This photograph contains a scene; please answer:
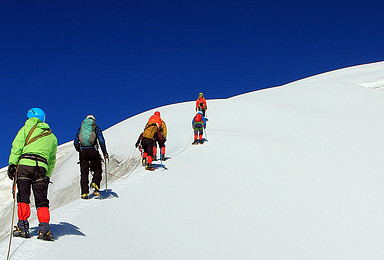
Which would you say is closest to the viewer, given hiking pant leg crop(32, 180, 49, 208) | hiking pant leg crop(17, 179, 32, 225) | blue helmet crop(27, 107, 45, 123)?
hiking pant leg crop(17, 179, 32, 225)

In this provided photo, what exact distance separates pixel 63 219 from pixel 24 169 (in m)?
1.58

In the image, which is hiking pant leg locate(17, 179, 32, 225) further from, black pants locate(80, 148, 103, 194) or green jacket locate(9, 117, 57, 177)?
black pants locate(80, 148, 103, 194)

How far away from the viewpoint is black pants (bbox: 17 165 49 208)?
4.35 meters

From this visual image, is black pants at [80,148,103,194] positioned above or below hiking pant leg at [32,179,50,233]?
above

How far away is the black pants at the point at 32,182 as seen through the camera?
4.35 m

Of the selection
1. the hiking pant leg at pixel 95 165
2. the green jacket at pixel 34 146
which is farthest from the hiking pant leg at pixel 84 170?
the green jacket at pixel 34 146

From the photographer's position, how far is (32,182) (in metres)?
4.45

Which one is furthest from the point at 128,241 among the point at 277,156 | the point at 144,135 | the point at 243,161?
the point at 277,156

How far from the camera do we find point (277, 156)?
1238 cm

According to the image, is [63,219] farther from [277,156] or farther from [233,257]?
[277,156]

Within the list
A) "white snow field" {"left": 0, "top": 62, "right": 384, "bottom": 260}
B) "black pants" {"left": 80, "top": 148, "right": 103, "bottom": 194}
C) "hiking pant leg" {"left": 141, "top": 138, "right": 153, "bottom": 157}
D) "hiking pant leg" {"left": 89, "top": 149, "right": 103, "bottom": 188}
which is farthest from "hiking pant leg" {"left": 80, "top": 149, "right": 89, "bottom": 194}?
"hiking pant leg" {"left": 141, "top": 138, "right": 153, "bottom": 157}

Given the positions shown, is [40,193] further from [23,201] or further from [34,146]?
[34,146]

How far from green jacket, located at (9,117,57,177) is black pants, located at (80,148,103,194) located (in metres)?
2.38

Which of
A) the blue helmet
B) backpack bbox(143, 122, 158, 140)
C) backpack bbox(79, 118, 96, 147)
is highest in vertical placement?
backpack bbox(143, 122, 158, 140)
